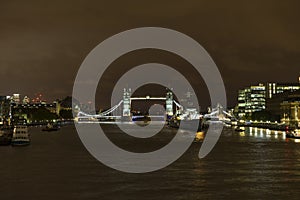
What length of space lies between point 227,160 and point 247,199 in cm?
877

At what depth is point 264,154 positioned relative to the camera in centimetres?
2355

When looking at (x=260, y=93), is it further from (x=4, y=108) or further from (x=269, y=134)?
(x=269, y=134)

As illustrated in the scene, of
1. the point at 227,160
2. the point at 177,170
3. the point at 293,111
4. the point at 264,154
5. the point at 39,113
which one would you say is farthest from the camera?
the point at 39,113

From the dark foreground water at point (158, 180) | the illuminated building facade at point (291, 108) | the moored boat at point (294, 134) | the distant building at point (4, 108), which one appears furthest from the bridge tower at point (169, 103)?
the dark foreground water at point (158, 180)

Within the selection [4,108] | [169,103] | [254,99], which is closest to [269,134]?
[4,108]

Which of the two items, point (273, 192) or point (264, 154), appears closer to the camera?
point (273, 192)

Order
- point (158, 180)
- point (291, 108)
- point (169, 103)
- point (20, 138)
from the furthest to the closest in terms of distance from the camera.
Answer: point (169, 103) < point (291, 108) < point (20, 138) < point (158, 180)

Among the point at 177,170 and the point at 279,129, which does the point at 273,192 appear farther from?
the point at 279,129

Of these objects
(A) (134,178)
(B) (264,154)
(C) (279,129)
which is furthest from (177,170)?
(C) (279,129)

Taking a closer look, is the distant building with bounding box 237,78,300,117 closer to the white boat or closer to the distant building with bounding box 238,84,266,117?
the distant building with bounding box 238,84,266,117

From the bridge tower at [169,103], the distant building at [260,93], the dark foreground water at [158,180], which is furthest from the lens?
the bridge tower at [169,103]

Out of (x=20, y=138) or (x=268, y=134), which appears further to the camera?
(x=268, y=134)

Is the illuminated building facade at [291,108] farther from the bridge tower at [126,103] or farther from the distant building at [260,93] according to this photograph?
the bridge tower at [126,103]

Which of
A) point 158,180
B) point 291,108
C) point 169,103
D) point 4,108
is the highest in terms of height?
point 169,103
